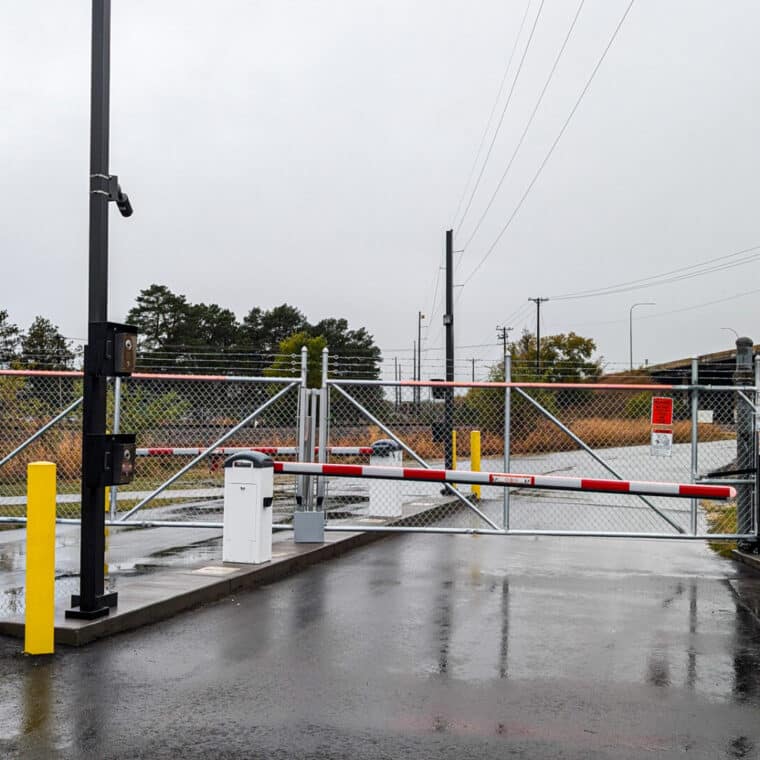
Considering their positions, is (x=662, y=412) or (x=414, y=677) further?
(x=662, y=412)

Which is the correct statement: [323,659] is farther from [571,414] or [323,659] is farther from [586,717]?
[571,414]

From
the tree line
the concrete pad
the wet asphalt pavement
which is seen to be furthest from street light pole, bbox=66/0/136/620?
the tree line

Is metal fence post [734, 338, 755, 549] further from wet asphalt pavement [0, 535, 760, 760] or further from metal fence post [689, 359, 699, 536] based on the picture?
wet asphalt pavement [0, 535, 760, 760]

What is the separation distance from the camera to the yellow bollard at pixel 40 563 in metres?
6.20

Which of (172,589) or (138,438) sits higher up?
(138,438)

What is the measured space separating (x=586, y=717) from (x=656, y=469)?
2054 cm

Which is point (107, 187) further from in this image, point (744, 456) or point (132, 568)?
point (744, 456)

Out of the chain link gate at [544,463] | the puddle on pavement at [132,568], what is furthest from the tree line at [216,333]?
the puddle on pavement at [132,568]

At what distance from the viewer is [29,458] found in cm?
1834

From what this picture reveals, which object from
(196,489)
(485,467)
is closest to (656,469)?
(485,467)

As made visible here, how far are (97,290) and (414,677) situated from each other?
364 centimetres

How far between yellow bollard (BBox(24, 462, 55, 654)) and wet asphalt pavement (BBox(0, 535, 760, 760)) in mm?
174

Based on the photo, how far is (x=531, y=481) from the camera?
358 inches

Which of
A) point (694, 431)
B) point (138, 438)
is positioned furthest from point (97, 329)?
point (138, 438)
